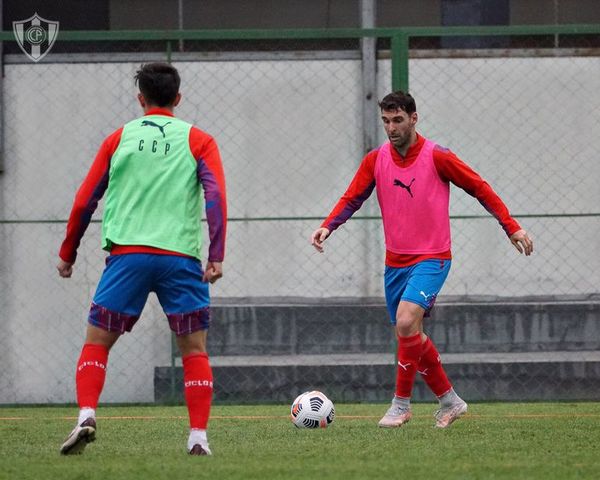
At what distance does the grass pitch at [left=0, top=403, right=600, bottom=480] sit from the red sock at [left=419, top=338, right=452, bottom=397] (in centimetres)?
23

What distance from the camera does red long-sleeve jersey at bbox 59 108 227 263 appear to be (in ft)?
16.9

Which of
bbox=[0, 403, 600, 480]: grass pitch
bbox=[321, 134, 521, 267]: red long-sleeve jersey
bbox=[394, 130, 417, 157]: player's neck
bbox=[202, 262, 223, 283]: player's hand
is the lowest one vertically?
bbox=[0, 403, 600, 480]: grass pitch

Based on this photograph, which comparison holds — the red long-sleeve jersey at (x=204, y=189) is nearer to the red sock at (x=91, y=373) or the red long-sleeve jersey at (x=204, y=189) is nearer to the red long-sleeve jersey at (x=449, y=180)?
the red sock at (x=91, y=373)

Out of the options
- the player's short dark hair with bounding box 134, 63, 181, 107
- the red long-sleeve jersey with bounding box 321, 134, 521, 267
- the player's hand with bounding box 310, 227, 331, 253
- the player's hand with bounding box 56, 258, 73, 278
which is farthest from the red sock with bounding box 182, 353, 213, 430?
the red long-sleeve jersey with bounding box 321, 134, 521, 267

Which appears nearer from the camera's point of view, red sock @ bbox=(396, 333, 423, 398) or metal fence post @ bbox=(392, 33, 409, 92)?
red sock @ bbox=(396, 333, 423, 398)

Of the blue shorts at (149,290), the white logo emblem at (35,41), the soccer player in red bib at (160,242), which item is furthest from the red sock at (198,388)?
the white logo emblem at (35,41)

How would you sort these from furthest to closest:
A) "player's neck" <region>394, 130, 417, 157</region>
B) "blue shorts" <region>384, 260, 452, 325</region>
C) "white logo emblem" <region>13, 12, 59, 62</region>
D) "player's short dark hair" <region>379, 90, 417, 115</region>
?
"white logo emblem" <region>13, 12, 59, 62</region> → "player's neck" <region>394, 130, 417, 157</region> → "player's short dark hair" <region>379, 90, 417, 115</region> → "blue shorts" <region>384, 260, 452, 325</region>

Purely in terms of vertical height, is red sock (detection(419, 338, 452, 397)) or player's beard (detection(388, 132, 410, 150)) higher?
player's beard (detection(388, 132, 410, 150))

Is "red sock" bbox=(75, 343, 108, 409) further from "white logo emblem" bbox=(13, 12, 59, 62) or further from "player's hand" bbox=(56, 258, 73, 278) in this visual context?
"white logo emblem" bbox=(13, 12, 59, 62)

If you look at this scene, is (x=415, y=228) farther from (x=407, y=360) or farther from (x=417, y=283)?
(x=407, y=360)

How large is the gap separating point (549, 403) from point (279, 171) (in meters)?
3.33

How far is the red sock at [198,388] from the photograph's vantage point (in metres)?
5.18

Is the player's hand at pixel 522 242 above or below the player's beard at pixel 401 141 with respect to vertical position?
below

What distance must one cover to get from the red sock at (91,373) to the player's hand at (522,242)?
2.33m
